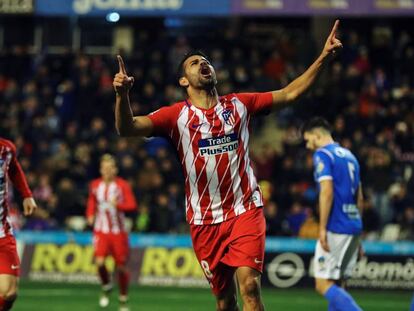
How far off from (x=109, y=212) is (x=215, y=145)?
7776mm

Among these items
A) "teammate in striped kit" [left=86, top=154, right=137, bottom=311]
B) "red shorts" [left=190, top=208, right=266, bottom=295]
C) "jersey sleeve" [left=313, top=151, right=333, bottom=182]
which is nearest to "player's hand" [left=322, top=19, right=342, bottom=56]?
"red shorts" [left=190, top=208, right=266, bottom=295]

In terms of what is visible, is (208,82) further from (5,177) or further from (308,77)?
(5,177)

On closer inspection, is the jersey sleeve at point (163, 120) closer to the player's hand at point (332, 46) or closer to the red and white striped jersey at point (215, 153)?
the red and white striped jersey at point (215, 153)

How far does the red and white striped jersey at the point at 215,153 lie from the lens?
852cm

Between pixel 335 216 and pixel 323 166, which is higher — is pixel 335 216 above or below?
below

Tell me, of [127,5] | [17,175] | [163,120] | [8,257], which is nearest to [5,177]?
[17,175]

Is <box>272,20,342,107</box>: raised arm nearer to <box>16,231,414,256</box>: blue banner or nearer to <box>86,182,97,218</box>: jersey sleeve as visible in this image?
<box>86,182,97,218</box>: jersey sleeve

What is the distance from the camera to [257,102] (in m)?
8.66

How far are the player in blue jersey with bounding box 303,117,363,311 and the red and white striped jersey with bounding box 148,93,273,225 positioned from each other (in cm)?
213

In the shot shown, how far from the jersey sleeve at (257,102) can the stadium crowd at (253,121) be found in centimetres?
1117

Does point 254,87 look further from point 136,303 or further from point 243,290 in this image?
point 243,290

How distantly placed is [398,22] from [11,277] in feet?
59.3

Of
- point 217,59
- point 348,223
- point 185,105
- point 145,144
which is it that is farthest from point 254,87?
point 185,105

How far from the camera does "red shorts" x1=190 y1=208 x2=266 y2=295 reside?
8.45 metres
